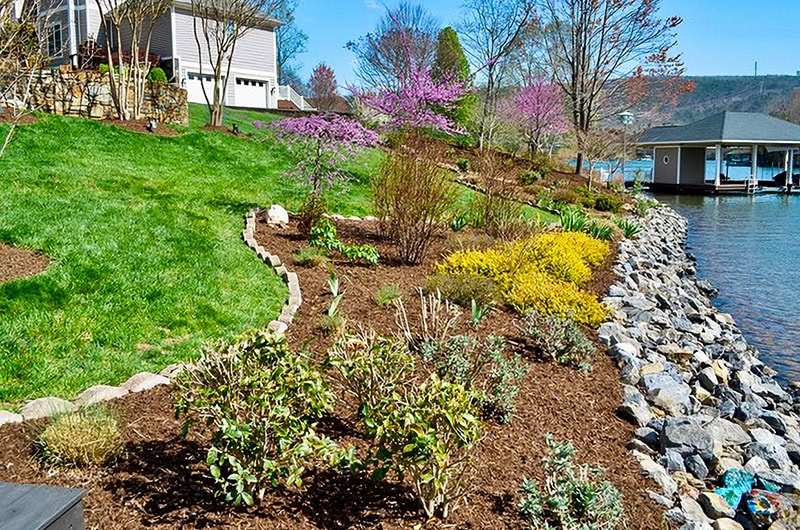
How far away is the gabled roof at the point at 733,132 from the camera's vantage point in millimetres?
30203

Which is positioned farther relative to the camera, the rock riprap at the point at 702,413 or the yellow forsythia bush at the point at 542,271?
the yellow forsythia bush at the point at 542,271

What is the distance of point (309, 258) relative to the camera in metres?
7.05

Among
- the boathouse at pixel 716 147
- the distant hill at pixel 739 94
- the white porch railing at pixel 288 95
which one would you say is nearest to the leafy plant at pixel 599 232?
the boathouse at pixel 716 147

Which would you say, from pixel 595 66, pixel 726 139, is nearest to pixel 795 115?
pixel 726 139

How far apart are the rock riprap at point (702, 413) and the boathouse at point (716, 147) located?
23809 mm

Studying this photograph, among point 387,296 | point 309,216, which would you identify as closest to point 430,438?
point 387,296

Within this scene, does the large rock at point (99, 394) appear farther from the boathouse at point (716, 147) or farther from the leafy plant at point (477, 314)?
the boathouse at point (716, 147)

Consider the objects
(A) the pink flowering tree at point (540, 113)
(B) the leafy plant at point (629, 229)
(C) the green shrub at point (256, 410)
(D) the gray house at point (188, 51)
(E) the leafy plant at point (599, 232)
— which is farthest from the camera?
(D) the gray house at point (188, 51)

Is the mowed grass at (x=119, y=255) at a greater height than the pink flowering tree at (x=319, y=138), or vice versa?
the pink flowering tree at (x=319, y=138)

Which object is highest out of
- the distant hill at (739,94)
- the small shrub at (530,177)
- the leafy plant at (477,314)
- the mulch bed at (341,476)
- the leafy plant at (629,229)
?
the distant hill at (739,94)

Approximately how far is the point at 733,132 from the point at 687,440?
101ft

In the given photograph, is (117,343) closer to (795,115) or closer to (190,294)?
(190,294)

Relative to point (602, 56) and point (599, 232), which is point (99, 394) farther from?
point (602, 56)

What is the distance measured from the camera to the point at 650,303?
789 cm
